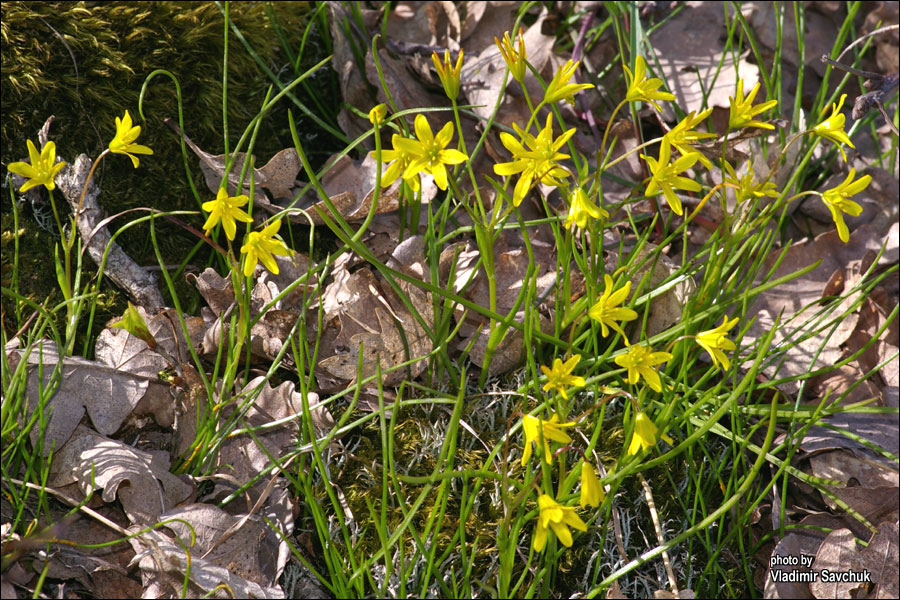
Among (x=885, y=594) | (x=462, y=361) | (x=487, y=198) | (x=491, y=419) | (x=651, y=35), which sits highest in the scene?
(x=651, y=35)

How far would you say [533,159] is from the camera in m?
1.60

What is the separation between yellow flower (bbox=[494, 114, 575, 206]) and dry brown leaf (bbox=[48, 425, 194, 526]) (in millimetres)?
1182

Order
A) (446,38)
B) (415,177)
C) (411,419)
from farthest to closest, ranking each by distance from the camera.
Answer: (446,38) < (411,419) < (415,177)

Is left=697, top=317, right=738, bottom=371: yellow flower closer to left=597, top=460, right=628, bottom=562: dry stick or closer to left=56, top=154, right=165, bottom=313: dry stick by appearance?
left=597, top=460, right=628, bottom=562: dry stick

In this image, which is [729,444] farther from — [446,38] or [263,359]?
[446,38]

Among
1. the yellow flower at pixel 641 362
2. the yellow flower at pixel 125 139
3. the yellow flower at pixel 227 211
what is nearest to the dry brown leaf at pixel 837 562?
the yellow flower at pixel 641 362

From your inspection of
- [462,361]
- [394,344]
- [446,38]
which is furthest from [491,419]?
[446,38]

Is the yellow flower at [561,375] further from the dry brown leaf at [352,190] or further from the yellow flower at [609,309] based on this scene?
the dry brown leaf at [352,190]

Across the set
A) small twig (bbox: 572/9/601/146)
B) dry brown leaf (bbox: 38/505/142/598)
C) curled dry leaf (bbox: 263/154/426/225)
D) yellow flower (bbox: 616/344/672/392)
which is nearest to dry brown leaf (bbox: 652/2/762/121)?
Result: small twig (bbox: 572/9/601/146)

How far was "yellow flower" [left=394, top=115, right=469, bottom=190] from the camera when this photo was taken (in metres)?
1.53

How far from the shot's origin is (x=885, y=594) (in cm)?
192

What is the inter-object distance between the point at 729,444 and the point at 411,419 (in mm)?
999

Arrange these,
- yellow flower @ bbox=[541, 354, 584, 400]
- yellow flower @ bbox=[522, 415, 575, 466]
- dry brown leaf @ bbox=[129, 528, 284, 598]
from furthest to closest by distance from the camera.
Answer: dry brown leaf @ bbox=[129, 528, 284, 598] → yellow flower @ bbox=[541, 354, 584, 400] → yellow flower @ bbox=[522, 415, 575, 466]

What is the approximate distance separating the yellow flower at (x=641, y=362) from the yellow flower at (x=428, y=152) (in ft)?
1.90
